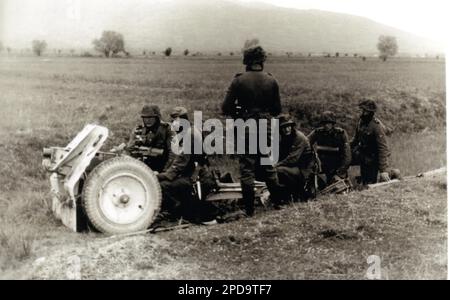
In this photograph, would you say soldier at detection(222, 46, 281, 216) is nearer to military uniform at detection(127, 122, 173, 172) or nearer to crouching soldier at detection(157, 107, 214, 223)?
crouching soldier at detection(157, 107, 214, 223)

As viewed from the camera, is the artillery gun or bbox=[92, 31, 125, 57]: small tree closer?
the artillery gun

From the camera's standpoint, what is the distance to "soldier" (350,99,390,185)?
894 centimetres

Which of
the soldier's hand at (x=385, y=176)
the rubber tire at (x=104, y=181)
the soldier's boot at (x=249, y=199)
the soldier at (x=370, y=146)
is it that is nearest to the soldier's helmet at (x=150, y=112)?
the rubber tire at (x=104, y=181)

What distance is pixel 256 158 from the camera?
735 centimetres

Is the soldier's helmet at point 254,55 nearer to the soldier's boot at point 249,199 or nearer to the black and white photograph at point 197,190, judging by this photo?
the black and white photograph at point 197,190

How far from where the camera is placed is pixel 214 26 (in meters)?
13.8

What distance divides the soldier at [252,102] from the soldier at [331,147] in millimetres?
1504

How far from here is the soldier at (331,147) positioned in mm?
8680

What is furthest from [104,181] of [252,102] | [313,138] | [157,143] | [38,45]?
[38,45]

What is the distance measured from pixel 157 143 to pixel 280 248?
2317mm

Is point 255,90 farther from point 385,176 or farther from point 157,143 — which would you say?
point 385,176

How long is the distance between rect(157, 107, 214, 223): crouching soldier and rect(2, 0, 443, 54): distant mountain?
207 centimetres

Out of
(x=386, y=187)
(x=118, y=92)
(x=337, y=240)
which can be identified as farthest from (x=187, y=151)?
(x=118, y=92)

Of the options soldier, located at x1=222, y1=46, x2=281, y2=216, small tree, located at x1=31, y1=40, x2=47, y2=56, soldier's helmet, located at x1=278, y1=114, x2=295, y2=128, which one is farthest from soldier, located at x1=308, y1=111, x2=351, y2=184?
small tree, located at x1=31, y1=40, x2=47, y2=56
